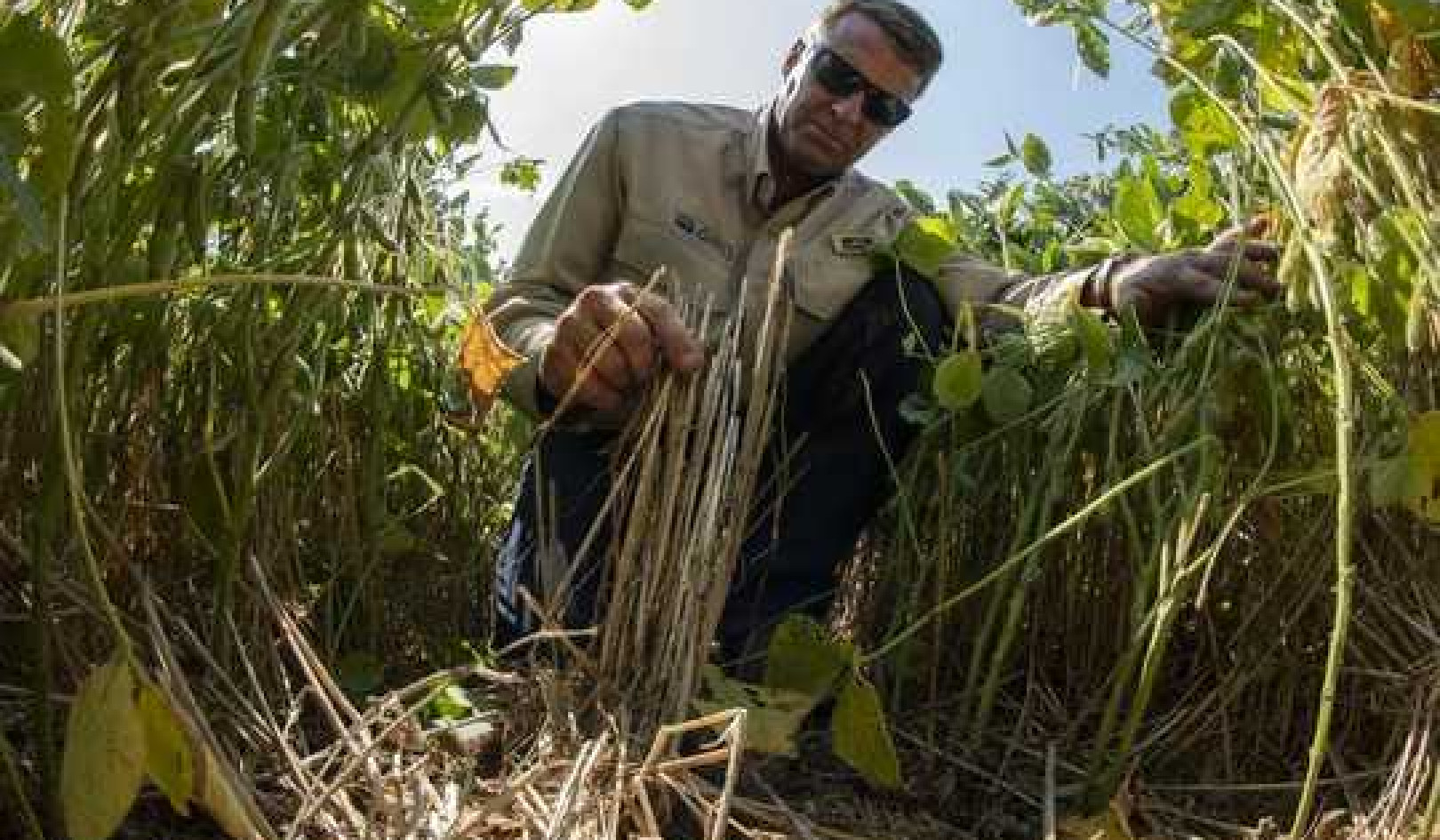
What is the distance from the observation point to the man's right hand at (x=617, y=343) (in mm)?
1171

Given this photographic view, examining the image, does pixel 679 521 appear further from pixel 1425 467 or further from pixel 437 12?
pixel 1425 467

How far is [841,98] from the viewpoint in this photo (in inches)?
72.8

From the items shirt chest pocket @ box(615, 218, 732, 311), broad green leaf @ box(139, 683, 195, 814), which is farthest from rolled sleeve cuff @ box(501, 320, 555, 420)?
broad green leaf @ box(139, 683, 195, 814)

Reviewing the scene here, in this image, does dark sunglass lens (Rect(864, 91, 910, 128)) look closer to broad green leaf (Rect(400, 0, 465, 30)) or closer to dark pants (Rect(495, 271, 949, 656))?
dark pants (Rect(495, 271, 949, 656))

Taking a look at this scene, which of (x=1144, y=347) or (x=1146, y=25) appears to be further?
(x=1146, y=25)

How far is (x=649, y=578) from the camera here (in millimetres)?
1097

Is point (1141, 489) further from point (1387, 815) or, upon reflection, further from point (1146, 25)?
point (1146, 25)

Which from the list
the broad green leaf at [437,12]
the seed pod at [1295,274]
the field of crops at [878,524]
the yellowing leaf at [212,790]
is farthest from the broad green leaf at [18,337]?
the seed pod at [1295,274]

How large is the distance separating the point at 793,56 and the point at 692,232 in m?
0.41

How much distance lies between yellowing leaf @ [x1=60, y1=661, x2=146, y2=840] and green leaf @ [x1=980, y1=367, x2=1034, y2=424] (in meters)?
0.85

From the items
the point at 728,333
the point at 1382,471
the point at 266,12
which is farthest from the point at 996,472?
the point at 266,12

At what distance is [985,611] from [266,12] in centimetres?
81

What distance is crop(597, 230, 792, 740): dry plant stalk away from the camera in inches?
42.3

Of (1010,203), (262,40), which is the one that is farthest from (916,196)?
(262,40)
